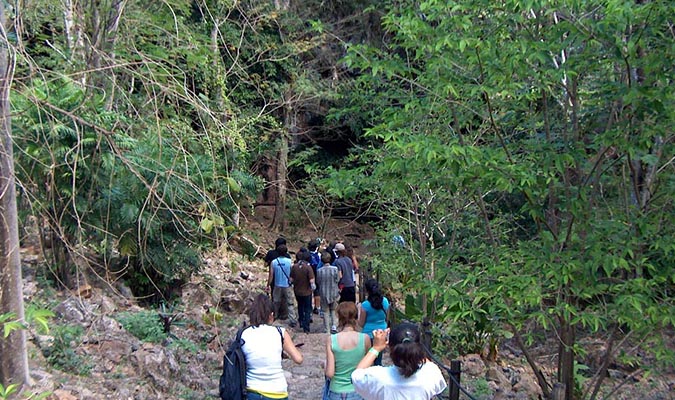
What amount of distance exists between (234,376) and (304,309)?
7287 mm

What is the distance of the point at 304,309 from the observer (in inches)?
477

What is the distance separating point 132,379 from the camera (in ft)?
23.9

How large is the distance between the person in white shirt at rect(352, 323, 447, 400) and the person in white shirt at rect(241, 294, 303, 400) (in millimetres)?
1142

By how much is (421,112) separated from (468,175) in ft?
2.93

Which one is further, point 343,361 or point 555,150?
point 555,150

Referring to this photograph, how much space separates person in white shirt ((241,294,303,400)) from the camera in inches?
194

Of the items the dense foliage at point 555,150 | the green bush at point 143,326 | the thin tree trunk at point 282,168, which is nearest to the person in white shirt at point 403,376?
the dense foliage at point 555,150

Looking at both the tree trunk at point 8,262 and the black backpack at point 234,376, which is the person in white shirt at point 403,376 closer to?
the black backpack at point 234,376

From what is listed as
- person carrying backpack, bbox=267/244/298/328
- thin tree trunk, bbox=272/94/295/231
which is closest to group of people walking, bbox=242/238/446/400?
person carrying backpack, bbox=267/244/298/328

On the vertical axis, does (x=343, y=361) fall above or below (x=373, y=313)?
below

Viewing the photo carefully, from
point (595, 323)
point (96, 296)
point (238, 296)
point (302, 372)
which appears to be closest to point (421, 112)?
point (595, 323)

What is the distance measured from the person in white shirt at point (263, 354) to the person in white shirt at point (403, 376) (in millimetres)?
1142

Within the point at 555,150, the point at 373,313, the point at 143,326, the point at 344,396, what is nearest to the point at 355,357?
the point at 344,396

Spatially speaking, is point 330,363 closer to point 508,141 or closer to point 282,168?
point 508,141
